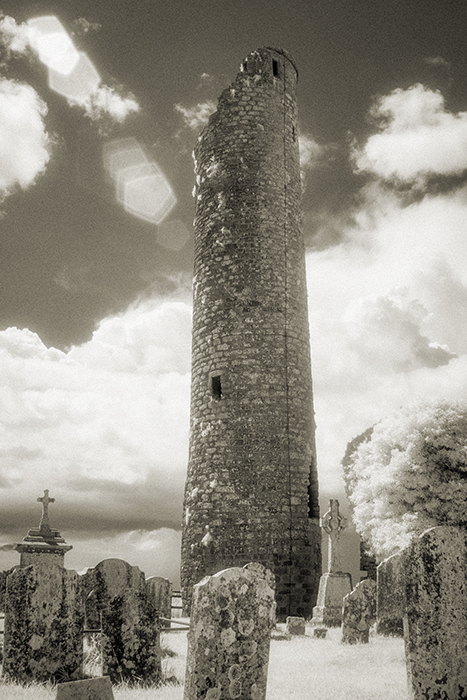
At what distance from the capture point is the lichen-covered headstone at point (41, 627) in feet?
17.4

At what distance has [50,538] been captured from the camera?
14008 millimetres

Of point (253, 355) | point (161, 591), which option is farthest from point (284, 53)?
point (161, 591)

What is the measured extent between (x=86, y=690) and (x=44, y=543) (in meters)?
10.6

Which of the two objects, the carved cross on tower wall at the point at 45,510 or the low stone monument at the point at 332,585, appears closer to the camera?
the low stone monument at the point at 332,585

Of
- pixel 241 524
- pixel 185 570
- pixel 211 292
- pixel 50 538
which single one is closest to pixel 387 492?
pixel 241 524

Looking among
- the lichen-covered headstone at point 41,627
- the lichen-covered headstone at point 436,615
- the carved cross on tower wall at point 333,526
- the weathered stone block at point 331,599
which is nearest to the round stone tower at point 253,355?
the carved cross on tower wall at point 333,526

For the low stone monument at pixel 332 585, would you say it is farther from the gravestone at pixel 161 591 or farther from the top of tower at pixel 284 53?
the top of tower at pixel 284 53

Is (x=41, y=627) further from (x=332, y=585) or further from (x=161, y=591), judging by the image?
(x=332, y=585)

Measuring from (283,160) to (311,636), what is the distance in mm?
11999

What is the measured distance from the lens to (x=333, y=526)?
1308 cm

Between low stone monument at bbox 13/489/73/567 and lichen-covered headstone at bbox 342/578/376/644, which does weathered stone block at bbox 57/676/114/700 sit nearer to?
lichen-covered headstone at bbox 342/578/376/644

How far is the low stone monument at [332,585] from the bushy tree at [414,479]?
2127 millimetres

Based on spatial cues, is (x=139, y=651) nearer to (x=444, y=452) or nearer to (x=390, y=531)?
(x=390, y=531)

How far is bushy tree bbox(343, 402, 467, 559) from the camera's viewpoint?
14.3 metres
